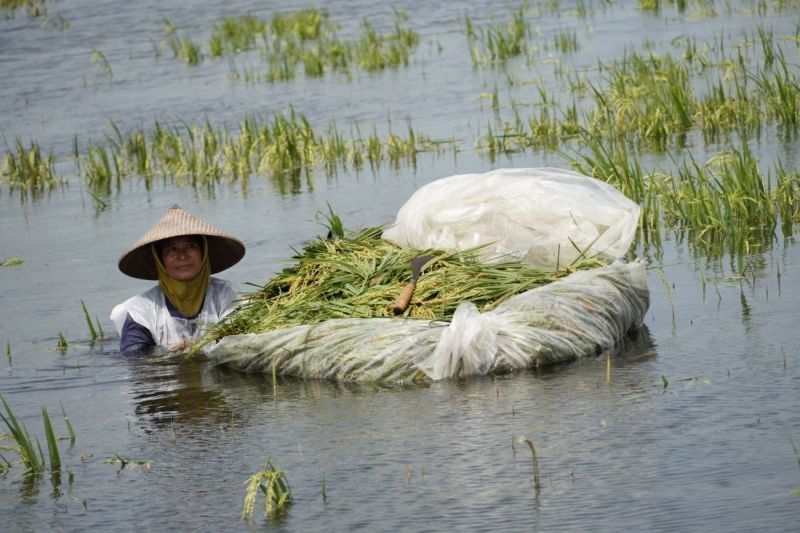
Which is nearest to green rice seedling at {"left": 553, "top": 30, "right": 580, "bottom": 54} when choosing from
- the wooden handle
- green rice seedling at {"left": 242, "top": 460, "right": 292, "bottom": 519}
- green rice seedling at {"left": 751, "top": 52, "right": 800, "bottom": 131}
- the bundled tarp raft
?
green rice seedling at {"left": 751, "top": 52, "right": 800, "bottom": 131}

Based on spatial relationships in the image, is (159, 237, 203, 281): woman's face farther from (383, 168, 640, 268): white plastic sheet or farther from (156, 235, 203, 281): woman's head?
(383, 168, 640, 268): white plastic sheet

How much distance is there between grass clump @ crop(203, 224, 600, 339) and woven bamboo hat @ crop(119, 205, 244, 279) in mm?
348

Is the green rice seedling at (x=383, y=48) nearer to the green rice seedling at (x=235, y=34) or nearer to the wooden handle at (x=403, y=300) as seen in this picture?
the green rice seedling at (x=235, y=34)

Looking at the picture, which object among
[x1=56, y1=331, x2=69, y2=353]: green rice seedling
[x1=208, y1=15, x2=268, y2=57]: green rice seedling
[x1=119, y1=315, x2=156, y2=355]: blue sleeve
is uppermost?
[x1=208, y1=15, x2=268, y2=57]: green rice seedling

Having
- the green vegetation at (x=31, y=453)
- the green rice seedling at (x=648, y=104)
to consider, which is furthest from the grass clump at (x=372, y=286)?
the green rice seedling at (x=648, y=104)

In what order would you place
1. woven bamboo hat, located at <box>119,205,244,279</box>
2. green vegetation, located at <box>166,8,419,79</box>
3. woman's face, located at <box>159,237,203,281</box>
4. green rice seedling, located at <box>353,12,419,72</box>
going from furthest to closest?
green vegetation, located at <box>166,8,419,79</box>, green rice seedling, located at <box>353,12,419,72</box>, woman's face, located at <box>159,237,203,281</box>, woven bamboo hat, located at <box>119,205,244,279</box>

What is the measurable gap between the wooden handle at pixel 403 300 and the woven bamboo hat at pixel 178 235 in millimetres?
1181

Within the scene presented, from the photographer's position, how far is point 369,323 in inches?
237

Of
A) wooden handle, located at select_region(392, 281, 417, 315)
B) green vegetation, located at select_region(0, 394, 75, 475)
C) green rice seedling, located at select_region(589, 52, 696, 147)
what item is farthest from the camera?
green rice seedling, located at select_region(589, 52, 696, 147)

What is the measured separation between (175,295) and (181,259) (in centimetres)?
20

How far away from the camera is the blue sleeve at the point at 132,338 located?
276 inches

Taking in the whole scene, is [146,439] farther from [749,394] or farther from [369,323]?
[749,394]

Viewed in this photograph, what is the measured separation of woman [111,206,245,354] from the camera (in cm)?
702

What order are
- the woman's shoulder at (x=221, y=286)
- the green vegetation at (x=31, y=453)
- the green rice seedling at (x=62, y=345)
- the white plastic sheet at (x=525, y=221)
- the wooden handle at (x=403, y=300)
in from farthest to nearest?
the green rice seedling at (x=62, y=345) → the woman's shoulder at (x=221, y=286) → the white plastic sheet at (x=525, y=221) → the wooden handle at (x=403, y=300) → the green vegetation at (x=31, y=453)
